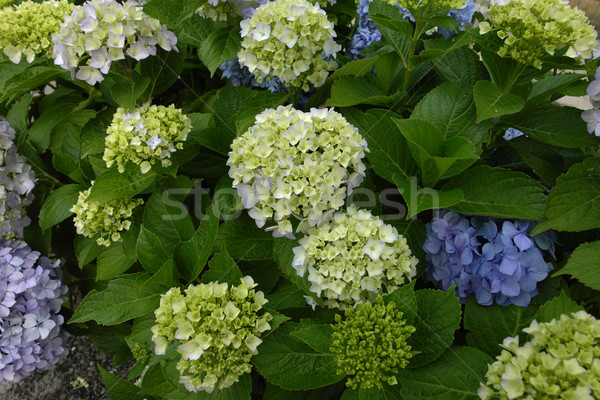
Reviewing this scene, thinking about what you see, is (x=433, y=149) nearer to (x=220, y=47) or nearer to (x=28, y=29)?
(x=220, y=47)

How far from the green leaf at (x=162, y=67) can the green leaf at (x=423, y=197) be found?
3.34 ft

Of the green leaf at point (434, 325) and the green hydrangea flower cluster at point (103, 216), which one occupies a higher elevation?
the green leaf at point (434, 325)

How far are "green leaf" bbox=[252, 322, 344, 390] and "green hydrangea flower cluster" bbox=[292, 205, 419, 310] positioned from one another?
0.57 feet

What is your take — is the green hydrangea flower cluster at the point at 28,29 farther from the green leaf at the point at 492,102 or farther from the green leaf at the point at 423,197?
the green leaf at the point at 492,102

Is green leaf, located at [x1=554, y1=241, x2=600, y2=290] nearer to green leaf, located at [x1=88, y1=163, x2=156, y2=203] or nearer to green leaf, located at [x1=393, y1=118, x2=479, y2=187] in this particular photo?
green leaf, located at [x1=393, y1=118, x2=479, y2=187]

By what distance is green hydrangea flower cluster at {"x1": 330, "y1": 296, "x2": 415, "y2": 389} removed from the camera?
3.95 ft

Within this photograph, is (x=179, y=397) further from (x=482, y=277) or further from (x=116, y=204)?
(x=482, y=277)

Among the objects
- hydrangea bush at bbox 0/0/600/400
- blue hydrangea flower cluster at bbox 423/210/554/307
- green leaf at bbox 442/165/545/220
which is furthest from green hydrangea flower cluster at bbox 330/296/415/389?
green leaf at bbox 442/165/545/220

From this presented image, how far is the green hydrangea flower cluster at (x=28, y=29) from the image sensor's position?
1.74 meters

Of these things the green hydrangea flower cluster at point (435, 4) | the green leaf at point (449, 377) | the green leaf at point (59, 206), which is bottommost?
the green leaf at point (59, 206)

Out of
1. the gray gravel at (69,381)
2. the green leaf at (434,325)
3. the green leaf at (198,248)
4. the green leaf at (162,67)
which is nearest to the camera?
the green leaf at (434,325)

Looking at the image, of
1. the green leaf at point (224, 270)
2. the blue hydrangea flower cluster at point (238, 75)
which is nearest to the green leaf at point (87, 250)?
the green leaf at point (224, 270)

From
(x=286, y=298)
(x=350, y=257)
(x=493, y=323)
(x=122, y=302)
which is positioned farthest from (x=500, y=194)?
(x=122, y=302)

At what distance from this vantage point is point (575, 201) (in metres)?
1.37
